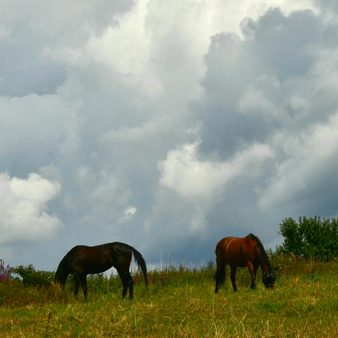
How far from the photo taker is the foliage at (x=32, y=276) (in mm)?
24484

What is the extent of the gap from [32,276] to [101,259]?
17.3 feet

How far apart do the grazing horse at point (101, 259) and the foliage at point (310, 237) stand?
14665mm

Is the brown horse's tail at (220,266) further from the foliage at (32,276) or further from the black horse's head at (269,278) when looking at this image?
the foliage at (32,276)

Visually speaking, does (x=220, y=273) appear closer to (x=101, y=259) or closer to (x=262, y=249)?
(x=262, y=249)

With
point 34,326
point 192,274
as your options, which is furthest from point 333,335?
point 192,274

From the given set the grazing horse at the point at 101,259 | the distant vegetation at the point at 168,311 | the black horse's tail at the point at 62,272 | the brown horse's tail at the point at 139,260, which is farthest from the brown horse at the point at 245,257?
the black horse's tail at the point at 62,272

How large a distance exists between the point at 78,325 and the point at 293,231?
72.8 ft

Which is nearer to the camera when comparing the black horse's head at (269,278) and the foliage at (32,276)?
the black horse's head at (269,278)

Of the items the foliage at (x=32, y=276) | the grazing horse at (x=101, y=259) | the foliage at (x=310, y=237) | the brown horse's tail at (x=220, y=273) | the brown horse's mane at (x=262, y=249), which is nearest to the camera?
the grazing horse at (x=101, y=259)

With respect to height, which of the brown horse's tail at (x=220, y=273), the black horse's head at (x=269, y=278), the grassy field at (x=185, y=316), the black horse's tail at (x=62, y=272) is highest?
the black horse's tail at (x=62, y=272)

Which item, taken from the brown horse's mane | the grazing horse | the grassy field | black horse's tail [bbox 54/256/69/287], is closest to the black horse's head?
the brown horse's mane

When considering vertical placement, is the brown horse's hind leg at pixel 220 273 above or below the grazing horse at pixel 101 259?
below

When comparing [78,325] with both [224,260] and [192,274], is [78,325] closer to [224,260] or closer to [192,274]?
[224,260]

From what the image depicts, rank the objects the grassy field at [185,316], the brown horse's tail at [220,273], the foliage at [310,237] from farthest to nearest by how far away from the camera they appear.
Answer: the foliage at [310,237], the brown horse's tail at [220,273], the grassy field at [185,316]
